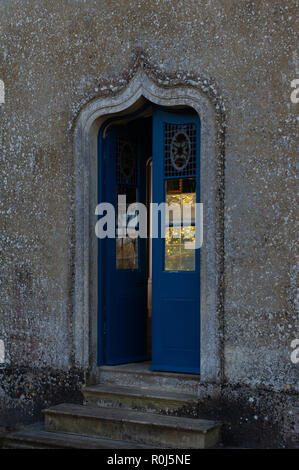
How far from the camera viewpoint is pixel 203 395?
219 inches

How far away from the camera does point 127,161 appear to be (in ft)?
22.5

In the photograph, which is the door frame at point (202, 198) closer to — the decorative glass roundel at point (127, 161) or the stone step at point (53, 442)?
the decorative glass roundel at point (127, 161)

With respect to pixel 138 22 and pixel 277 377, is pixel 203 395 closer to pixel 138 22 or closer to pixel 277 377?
pixel 277 377

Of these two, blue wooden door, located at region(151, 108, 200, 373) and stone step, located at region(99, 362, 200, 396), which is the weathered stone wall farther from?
blue wooden door, located at region(151, 108, 200, 373)

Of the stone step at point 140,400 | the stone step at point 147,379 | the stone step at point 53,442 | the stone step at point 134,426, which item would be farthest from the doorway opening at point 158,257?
the stone step at point 53,442

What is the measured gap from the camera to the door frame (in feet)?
18.3

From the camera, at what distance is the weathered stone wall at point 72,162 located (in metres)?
5.31

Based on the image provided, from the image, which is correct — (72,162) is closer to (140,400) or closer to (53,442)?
(140,400)

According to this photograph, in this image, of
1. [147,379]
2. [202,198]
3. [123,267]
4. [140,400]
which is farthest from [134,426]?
[202,198]

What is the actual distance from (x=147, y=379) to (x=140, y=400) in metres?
0.27

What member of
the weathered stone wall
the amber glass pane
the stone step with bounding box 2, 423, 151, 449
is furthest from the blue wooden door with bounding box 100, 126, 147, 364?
the stone step with bounding box 2, 423, 151, 449

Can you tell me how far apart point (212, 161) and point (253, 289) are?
1.18 m

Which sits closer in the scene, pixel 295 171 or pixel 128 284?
pixel 295 171
